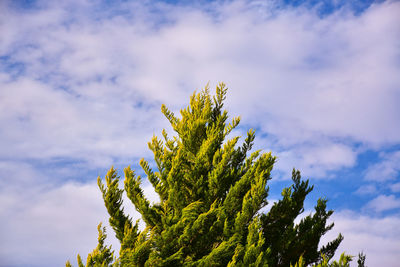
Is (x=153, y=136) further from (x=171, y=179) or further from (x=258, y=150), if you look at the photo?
(x=258, y=150)

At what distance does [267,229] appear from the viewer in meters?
10.2

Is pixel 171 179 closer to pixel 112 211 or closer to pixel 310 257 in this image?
pixel 112 211

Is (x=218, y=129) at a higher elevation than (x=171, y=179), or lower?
higher

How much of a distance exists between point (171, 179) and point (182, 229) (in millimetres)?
1382

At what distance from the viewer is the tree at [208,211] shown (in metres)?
8.62

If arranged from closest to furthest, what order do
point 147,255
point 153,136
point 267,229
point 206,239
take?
1. point 147,255
2. point 206,239
3. point 267,229
4. point 153,136

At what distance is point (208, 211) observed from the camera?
929cm

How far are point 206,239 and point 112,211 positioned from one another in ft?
9.04

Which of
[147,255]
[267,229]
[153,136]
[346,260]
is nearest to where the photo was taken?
[346,260]

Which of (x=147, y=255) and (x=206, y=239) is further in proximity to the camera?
(x=206, y=239)

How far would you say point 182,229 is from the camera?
9.19 meters

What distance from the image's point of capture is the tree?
862 cm

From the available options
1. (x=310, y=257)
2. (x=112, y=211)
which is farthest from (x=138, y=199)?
(x=310, y=257)

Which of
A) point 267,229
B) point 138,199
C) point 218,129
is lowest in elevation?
point 267,229
